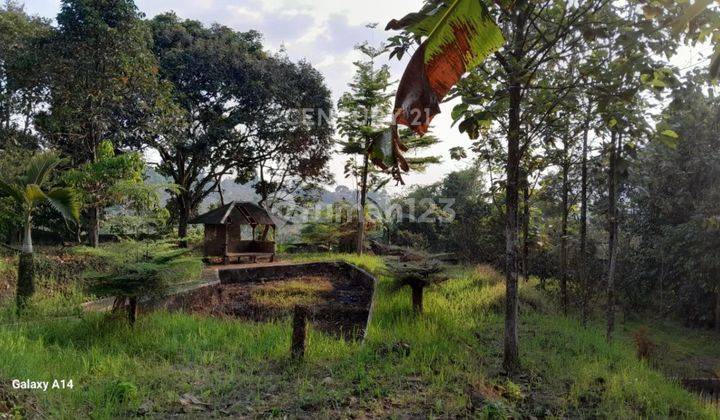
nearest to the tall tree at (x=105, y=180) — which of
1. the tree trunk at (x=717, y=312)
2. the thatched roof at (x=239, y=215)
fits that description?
the thatched roof at (x=239, y=215)

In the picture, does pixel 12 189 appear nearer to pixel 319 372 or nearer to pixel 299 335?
pixel 299 335

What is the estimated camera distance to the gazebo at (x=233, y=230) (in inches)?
541

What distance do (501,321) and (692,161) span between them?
388 inches

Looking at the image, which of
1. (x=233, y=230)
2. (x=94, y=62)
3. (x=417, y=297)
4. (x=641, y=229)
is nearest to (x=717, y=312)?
(x=641, y=229)

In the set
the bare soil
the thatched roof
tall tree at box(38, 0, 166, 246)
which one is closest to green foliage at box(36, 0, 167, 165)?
tall tree at box(38, 0, 166, 246)

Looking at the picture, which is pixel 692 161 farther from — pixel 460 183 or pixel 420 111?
pixel 420 111

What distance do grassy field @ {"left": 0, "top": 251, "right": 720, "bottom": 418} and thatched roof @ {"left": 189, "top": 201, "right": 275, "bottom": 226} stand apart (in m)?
6.77

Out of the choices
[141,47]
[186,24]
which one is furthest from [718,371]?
[186,24]

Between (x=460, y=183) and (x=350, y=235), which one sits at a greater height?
(x=460, y=183)

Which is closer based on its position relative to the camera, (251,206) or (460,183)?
(251,206)

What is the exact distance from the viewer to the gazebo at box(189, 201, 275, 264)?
13750 mm

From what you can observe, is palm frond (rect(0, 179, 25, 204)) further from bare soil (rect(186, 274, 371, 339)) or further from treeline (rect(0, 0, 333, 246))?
bare soil (rect(186, 274, 371, 339))

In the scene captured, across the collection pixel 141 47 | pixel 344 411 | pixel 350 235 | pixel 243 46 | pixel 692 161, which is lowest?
pixel 344 411

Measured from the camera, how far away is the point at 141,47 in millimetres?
12156
